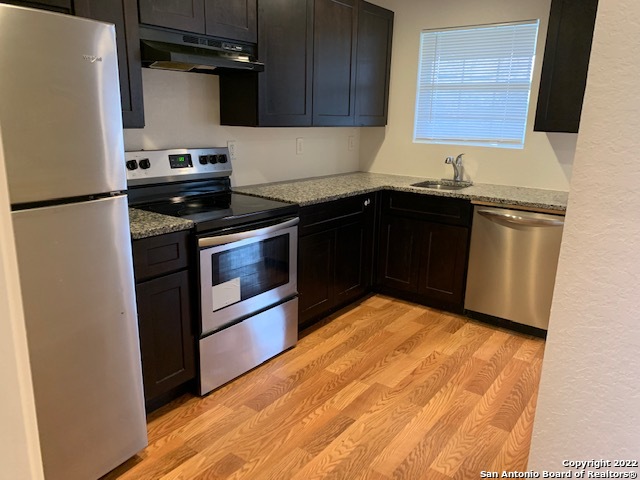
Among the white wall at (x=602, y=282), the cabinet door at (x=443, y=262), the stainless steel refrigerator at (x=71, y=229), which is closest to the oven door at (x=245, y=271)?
the stainless steel refrigerator at (x=71, y=229)

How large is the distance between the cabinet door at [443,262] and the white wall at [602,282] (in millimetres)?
2650

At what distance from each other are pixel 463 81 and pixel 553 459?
348cm

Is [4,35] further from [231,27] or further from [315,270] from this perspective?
[315,270]

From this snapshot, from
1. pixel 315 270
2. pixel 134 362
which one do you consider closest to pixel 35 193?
pixel 134 362

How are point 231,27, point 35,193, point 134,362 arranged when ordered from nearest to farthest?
point 35,193, point 134,362, point 231,27

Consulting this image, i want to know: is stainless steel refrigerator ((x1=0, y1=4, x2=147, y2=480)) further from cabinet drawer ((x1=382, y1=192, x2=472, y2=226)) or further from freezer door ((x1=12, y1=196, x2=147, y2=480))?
cabinet drawer ((x1=382, y1=192, x2=472, y2=226))

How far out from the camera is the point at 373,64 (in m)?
3.77

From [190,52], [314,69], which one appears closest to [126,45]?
[190,52]

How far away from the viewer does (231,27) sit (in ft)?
8.45

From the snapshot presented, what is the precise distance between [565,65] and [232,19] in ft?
6.54

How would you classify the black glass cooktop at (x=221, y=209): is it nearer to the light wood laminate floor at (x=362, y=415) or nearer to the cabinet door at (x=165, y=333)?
the cabinet door at (x=165, y=333)

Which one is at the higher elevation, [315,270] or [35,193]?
[35,193]

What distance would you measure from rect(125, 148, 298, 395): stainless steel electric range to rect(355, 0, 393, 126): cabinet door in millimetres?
1374

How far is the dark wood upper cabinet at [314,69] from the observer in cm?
287
